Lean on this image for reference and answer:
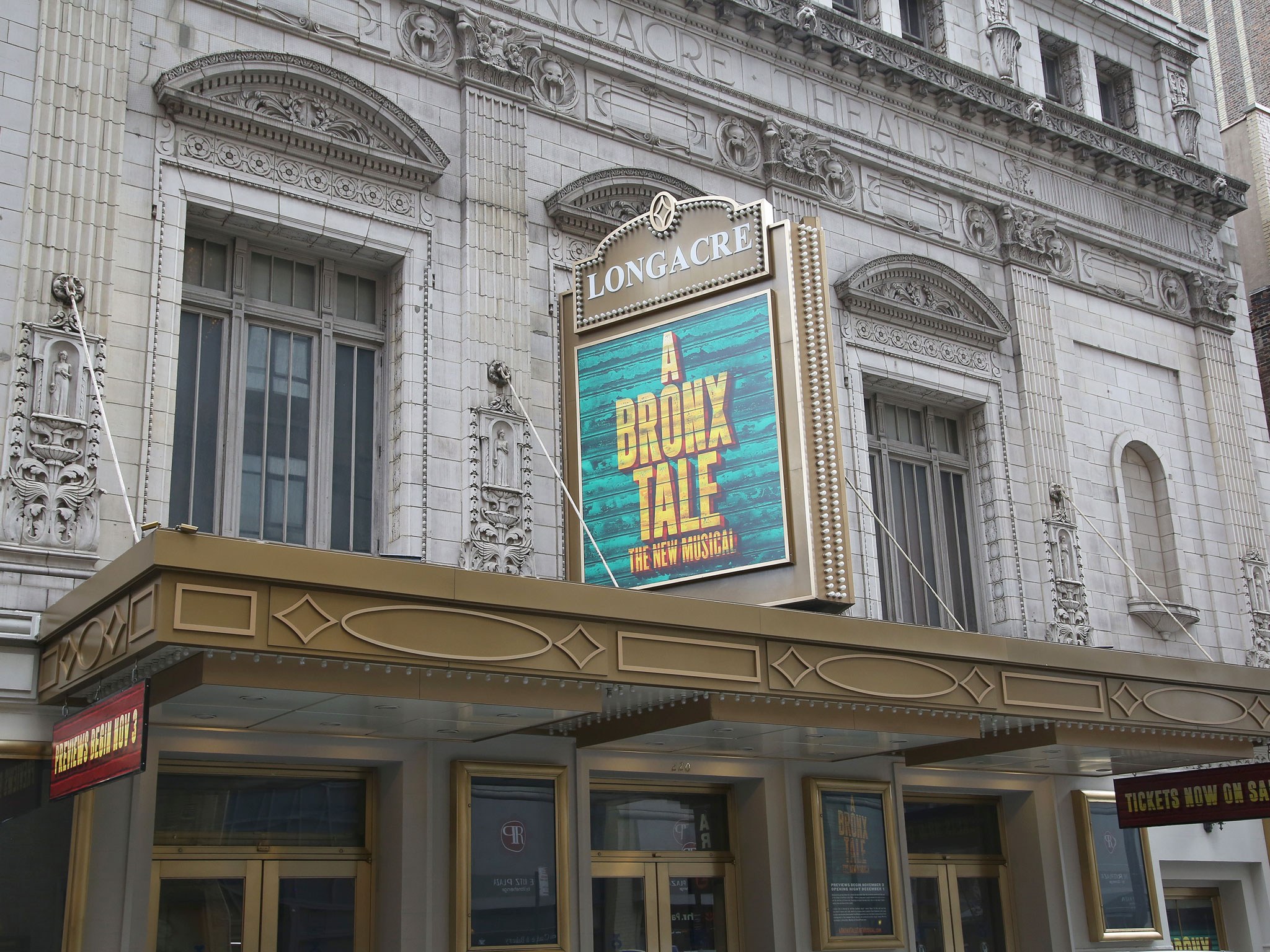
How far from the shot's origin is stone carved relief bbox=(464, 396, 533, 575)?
1323 centimetres

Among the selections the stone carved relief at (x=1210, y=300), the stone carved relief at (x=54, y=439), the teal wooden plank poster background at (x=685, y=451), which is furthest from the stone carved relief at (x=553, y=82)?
the stone carved relief at (x=1210, y=300)

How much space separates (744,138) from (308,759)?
30.8 feet

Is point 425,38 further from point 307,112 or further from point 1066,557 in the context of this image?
point 1066,557

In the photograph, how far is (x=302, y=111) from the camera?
44.2 feet

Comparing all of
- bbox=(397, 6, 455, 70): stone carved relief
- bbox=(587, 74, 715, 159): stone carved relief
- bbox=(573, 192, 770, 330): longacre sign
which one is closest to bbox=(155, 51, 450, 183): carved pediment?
bbox=(397, 6, 455, 70): stone carved relief

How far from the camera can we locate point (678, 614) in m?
10.9

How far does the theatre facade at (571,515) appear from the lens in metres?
10.4

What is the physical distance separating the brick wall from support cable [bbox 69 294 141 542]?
21.1m

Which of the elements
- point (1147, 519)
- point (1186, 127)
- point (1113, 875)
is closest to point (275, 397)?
point (1113, 875)

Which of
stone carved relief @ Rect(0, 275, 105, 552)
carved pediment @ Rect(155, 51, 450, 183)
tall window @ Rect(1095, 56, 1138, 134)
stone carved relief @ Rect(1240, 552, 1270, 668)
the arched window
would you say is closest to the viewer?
stone carved relief @ Rect(0, 275, 105, 552)

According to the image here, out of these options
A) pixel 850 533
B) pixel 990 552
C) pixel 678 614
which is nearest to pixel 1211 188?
pixel 990 552

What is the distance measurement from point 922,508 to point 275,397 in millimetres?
8784

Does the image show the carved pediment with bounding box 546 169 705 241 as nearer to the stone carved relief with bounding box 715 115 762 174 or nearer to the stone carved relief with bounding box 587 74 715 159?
the stone carved relief with bounding box 587 74 715 159

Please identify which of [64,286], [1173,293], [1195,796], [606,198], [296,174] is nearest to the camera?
[64,286]
